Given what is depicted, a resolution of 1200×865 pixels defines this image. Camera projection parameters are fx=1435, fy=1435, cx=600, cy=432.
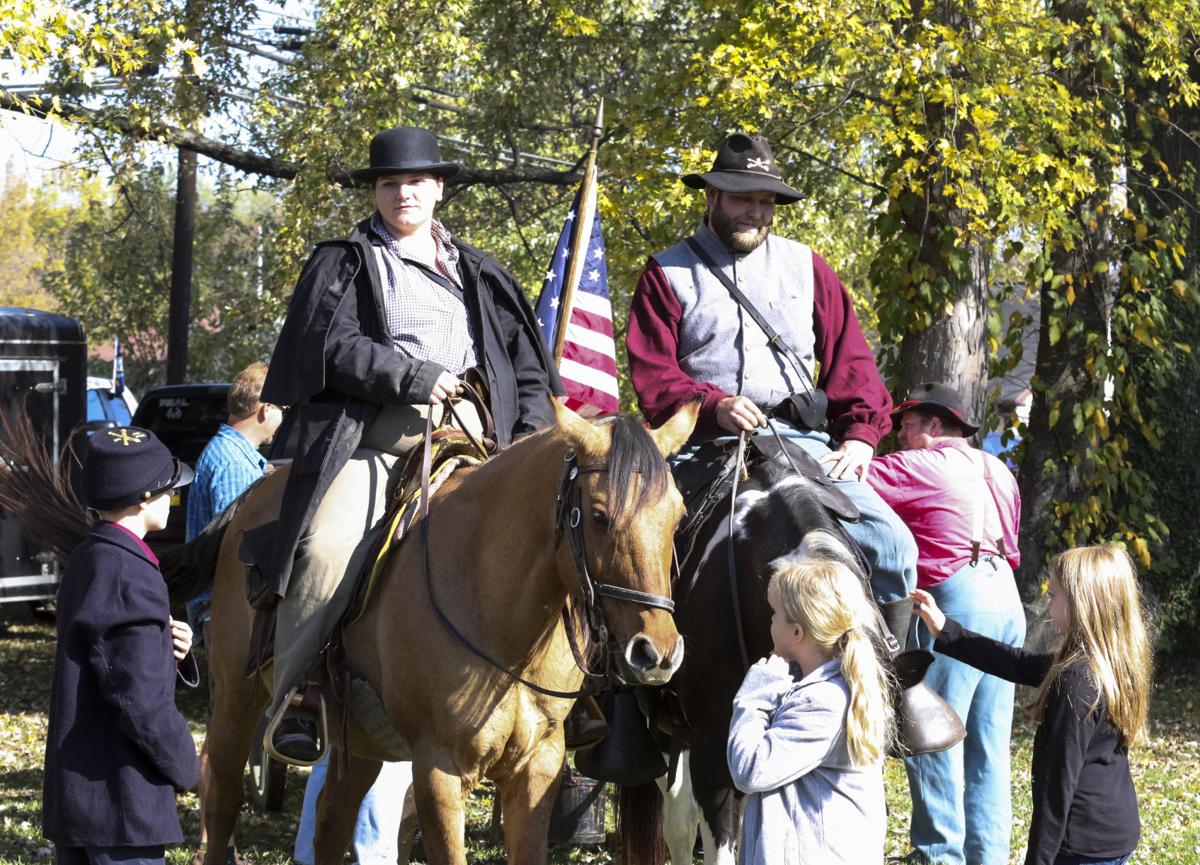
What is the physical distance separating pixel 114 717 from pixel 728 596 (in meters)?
2.06

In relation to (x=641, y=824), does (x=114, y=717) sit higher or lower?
higher

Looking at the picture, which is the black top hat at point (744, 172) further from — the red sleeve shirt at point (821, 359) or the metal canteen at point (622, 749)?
the metal canteen at point (622, 749)

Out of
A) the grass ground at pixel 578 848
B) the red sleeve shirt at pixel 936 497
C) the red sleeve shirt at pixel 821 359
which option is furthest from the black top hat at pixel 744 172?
the grass ground at pixel 578 848

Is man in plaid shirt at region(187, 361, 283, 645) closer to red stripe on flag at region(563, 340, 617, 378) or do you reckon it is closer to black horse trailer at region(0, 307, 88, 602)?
red stripe on flag at region(563, 340, 617, 378)

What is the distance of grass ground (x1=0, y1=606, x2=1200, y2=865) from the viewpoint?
7.23 meters

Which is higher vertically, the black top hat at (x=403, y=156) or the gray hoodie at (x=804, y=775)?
the black top hat at (x=403, y=156)

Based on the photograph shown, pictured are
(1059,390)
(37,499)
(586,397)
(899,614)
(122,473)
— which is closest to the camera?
(122,473)

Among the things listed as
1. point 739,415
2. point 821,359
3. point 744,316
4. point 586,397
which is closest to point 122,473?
point 739,415

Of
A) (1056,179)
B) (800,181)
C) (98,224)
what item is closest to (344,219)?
(800,181)

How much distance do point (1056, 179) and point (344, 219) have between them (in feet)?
21.6

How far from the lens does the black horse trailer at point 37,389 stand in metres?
12.8

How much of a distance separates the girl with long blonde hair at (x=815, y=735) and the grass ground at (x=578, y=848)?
355 centimetres

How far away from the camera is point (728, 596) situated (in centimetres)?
497

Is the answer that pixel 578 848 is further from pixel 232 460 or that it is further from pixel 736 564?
pixel 736 564
